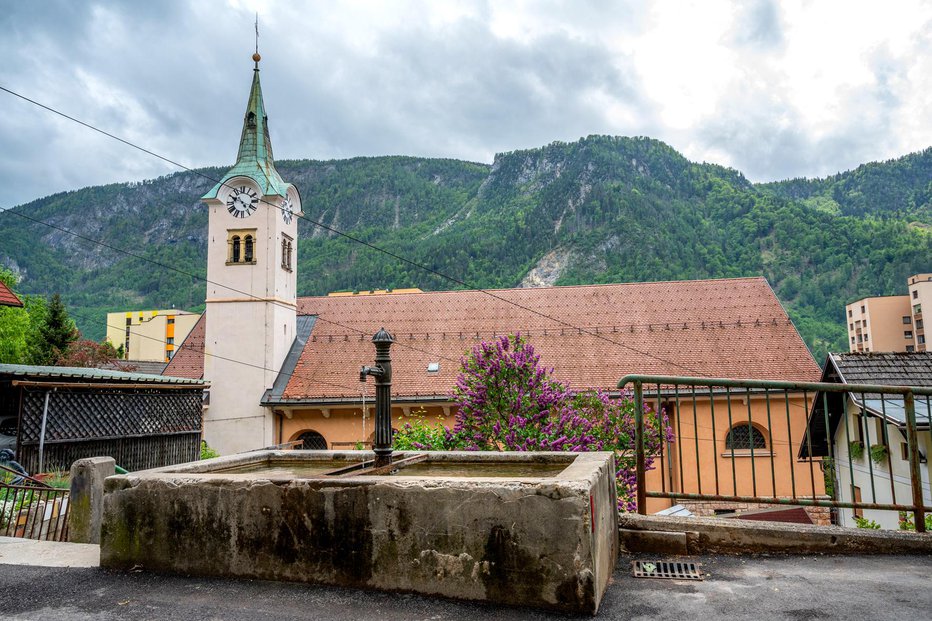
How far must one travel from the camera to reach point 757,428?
862 inches

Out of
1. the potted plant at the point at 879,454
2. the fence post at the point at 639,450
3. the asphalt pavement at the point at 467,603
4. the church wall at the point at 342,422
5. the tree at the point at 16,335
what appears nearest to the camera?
the asphalt pavement at the point at 467,603

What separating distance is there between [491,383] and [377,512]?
6962mm

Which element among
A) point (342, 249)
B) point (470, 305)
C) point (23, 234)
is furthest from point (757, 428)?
point (23, 234)

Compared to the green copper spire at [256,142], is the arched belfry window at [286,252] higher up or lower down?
lower down

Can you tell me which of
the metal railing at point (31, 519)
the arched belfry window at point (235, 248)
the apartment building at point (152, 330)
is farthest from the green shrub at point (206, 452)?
the apartment building at point (152, 330)

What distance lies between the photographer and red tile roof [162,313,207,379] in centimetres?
2731

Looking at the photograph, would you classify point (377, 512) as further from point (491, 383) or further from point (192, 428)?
point (192, 428)

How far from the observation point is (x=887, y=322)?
81.6 m

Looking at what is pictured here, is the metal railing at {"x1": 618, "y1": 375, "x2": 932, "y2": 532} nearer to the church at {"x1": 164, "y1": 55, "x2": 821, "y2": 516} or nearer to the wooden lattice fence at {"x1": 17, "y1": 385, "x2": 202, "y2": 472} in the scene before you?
the church at {"x1": 164, "y1": 55, "x2": 821, "y2": 516}

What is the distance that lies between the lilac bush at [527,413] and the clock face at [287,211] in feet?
61.0

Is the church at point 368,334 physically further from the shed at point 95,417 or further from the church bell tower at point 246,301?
the shed at point 95,417

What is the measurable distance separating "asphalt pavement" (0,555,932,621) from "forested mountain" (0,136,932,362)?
Result: 200ft

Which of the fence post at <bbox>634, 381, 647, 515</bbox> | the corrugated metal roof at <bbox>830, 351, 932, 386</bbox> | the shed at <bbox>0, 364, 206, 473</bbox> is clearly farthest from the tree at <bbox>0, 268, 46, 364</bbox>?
the fence post at <bbox>634, 381, 647, 515</bbox>

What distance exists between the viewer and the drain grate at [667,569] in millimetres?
4004
